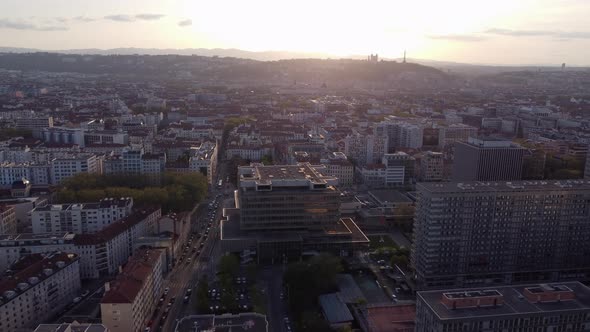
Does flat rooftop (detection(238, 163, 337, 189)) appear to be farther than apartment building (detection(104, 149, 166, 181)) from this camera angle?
No

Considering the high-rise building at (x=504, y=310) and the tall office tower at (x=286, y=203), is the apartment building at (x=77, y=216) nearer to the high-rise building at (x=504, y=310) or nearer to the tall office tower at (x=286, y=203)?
the tall office tower at (x=286, y=203)

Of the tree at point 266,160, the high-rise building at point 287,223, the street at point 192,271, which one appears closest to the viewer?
the street at point 192,271

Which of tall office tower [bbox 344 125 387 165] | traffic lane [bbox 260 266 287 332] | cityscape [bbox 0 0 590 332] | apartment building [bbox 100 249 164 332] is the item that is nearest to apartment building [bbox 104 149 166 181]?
cityscape [bbox 0 0 590 332]

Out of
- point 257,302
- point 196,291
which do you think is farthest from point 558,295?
point 196,291

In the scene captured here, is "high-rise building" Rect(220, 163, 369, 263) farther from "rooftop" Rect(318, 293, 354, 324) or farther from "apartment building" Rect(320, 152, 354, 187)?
"apartment building" Rect(320, 152, 354, 187)

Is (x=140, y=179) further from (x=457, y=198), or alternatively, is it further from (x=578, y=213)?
(x=578, y=213)

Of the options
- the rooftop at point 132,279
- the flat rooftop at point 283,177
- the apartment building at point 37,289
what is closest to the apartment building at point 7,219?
the apartment building at point 37,289
